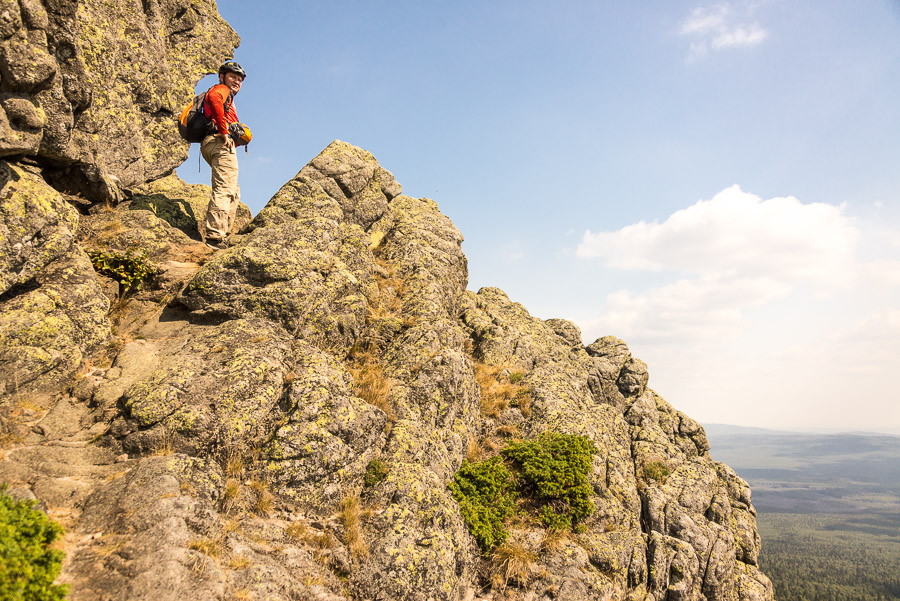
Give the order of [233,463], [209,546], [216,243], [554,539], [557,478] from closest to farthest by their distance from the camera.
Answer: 1. [209,546]
2. [233,463]
3. [554,539]
4. [557,478]
5. [216,243]

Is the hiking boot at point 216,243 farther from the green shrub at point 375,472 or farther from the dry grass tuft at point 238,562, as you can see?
the dry grass tuft at point 238,562

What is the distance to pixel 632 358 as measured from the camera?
33.8m

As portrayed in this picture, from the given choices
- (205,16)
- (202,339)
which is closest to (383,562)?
(202,339)

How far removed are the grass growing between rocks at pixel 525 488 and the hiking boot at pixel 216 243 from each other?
14.0 meters

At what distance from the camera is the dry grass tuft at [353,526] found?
35.9 feet

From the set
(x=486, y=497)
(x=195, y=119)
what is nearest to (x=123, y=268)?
(x=195, y=119)

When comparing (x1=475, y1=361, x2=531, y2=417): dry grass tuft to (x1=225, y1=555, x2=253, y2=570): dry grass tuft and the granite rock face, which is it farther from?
the granite rock face

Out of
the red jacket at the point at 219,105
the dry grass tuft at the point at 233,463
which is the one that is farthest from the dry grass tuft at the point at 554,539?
the red jacket at the point at 219,105

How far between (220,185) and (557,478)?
18.6 m

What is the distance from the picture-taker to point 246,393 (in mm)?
12078

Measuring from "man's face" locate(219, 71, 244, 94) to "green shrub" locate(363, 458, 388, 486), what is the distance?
16055 mm

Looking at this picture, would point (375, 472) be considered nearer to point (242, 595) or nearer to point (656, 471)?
point (242, 595)

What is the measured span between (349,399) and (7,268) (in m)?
9.49

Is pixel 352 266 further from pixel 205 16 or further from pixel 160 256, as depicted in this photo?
pixel 205 16
